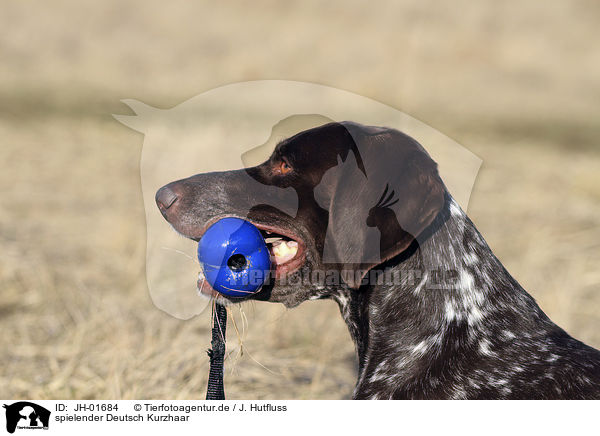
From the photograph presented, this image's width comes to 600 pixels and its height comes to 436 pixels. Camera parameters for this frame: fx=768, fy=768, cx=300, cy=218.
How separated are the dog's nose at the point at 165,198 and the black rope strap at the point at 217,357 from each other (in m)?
0.54

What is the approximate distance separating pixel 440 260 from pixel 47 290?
3.68m

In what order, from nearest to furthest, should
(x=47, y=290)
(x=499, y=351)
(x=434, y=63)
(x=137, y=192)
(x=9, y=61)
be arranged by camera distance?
(x=499, y=351), (x=47, y=290), (x=137, y=192), (x=9, y=61), (x=434, y=63)

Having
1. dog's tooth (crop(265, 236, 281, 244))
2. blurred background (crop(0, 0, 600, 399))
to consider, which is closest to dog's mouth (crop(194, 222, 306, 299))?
dog's tooth (crop(265, 236, 281, 244))

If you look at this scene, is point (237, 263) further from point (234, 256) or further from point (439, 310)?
point (439, 310)

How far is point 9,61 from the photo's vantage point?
12883mm

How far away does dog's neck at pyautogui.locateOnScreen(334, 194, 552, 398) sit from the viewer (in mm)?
3051

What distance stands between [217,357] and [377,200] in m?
1.19

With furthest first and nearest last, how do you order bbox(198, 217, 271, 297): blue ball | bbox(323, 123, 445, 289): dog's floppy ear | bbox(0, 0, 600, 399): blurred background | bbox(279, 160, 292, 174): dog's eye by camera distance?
bbox(0, 0, 600, 399): blurred background
bbox(279, 160, 292, 174): dog's eye
bbox(198, 217, 271, 297): blue ball
bbox(323, 123, 445, 289): dog's floppy ear

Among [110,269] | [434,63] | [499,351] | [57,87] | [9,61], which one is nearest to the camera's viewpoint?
[499,351]

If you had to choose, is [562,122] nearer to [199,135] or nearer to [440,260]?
[199,135]

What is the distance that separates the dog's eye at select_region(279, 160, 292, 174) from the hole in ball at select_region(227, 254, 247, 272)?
0.47m

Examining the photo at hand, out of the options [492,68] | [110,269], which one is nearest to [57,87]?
[110,269]
